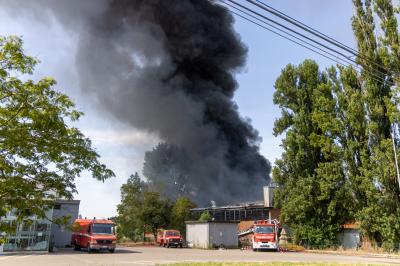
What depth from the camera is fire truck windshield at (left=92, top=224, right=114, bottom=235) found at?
95.9 feet

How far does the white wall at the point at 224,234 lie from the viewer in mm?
38500

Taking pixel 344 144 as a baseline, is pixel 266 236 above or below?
below

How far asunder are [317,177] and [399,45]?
13938mm

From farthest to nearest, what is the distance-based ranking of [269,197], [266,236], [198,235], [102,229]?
[269,197] < [198,235] < [266,236] < [102,229]

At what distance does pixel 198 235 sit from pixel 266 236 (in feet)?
33.3

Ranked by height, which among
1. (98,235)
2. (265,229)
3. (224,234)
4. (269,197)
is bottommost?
(224,234)

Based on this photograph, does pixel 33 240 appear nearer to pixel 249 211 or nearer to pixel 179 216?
pixel 179 216

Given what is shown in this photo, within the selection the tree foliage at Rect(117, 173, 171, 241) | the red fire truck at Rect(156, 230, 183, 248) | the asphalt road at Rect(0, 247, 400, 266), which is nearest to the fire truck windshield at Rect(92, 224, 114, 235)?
the asphalt road at Rect(0, 247, 400, 266)

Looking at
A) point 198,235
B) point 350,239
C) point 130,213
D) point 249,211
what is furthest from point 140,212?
point 350,239

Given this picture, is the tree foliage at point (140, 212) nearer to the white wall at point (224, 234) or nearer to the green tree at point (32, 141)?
the white wall at point (224, 234)

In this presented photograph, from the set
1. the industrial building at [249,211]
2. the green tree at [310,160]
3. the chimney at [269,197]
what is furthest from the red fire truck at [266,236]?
the chimney at [269,197]

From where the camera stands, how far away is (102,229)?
96.4 ft

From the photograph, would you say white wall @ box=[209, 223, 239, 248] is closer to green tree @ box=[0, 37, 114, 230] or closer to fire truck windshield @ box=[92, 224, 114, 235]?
fire truck windshield @ box=[92, 224, 114, 235]

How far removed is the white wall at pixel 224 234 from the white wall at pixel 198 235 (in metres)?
0.69
